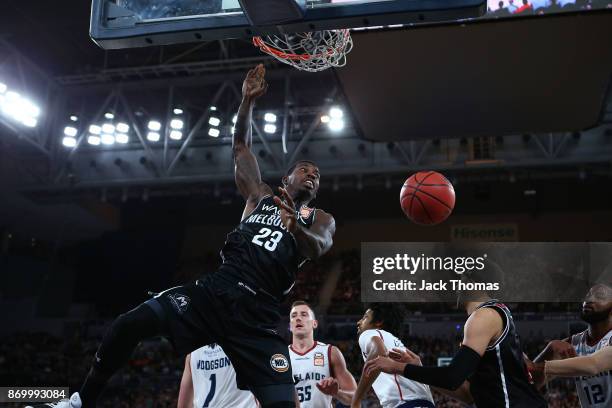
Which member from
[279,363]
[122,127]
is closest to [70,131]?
[122,127]

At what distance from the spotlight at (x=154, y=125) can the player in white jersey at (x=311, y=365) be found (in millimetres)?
11109

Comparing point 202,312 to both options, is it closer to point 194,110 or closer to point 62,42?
point 62,42

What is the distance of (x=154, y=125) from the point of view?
651 inches

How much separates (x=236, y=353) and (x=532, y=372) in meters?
2.02

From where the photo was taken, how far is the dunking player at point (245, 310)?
369 centimetres

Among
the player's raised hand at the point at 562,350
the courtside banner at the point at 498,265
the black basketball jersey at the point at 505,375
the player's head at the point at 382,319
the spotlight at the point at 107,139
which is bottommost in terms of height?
the black basketball jersey at the point at 505,375

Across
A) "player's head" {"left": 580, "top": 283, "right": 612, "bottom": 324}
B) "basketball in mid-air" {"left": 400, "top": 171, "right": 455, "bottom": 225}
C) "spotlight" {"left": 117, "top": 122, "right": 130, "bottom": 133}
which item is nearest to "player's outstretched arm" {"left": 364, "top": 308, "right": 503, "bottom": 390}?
"player's head" {"left": 580, "top": 283, "right": 612, "bottom": 324}

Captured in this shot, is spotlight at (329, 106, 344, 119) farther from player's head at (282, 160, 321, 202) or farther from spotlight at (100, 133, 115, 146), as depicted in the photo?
player's head at (282, 160, 321, 202)

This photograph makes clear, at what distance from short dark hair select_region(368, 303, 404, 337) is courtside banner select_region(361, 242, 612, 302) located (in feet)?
30.6

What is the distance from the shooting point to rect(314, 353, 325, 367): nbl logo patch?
618cm

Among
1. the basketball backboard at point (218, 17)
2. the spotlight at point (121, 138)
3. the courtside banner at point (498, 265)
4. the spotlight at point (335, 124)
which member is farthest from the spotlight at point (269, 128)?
the basketball backboard at point (218, 17)

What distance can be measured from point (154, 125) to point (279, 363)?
44.2 ft

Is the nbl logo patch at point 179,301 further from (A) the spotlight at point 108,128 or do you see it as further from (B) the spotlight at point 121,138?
(A) the spotlight at point 108,128

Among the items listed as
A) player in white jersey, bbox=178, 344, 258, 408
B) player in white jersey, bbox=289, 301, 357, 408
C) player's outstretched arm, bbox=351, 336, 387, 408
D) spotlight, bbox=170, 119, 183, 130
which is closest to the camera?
player's outstretched arm, bbox=351, 336, 387, 408
